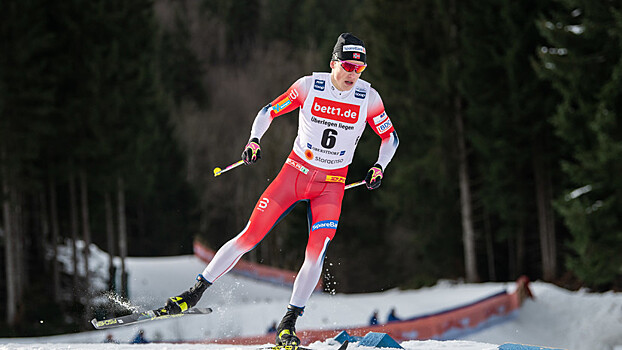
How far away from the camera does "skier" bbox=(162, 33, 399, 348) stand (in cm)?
604

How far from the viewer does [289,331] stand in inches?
228

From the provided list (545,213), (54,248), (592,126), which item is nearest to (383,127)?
(592,126)

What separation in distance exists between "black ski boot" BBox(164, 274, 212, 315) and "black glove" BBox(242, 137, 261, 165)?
3.61 ft

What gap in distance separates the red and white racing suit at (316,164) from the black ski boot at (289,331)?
185 millimetres

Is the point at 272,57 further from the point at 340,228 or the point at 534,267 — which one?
the point at 534,267

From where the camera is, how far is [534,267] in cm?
2828

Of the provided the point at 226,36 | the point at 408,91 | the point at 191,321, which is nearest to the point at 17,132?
the point at 191,321

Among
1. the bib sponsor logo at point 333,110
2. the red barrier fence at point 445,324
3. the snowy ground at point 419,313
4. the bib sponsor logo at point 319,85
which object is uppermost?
the bib sponsor logo at point 319,85

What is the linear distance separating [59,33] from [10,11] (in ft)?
7.84

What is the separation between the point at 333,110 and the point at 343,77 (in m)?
0.31

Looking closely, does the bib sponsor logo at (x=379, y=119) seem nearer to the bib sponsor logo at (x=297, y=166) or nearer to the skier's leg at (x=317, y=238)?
the skier's leg at (x=317, y=238)

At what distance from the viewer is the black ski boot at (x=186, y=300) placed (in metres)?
5.88

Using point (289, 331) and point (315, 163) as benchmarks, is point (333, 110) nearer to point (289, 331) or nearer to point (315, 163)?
point (315, 163)

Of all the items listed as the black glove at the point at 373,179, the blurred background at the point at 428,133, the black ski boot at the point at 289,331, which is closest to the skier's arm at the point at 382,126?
the black glove at the point at 373,179
